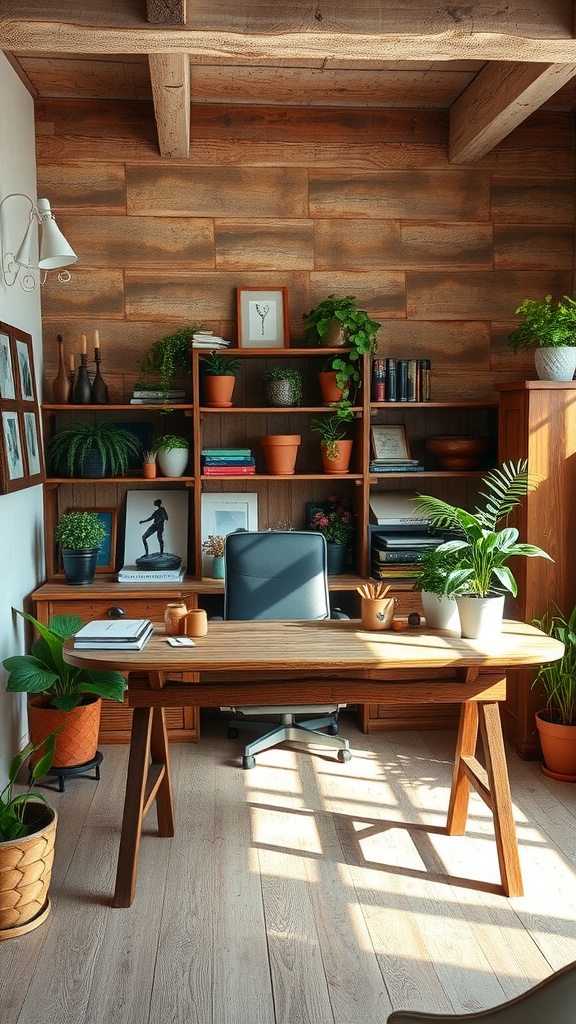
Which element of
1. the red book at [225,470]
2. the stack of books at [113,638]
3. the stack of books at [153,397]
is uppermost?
the stack of books at [153,397]

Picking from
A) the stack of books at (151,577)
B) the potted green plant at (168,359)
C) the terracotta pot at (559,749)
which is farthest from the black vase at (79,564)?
the terracotta pot at (559,749)

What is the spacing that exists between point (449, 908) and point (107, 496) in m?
2.74

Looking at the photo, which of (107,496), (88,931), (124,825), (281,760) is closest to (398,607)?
(281,760)

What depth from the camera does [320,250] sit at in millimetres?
4723

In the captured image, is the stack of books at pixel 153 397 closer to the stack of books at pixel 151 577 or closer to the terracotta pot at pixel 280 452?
the terracotta pot at pixel 280 452

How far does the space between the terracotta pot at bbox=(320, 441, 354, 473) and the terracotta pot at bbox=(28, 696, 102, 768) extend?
1.63 m

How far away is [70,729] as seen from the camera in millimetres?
3812

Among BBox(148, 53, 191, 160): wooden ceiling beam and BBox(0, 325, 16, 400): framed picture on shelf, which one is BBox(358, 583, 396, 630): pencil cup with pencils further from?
BBox(148, 53, 191, 160): wooden ceiling beam

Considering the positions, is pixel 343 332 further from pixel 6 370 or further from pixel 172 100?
pixel 6 370

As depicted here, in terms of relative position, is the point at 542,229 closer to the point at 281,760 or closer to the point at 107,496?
the point at 107,496

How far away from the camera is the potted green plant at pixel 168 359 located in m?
4.48

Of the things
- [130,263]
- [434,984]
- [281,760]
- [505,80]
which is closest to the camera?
[434,984]

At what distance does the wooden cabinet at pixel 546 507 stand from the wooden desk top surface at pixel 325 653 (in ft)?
3.20

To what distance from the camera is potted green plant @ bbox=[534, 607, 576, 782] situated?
385 centimetres
